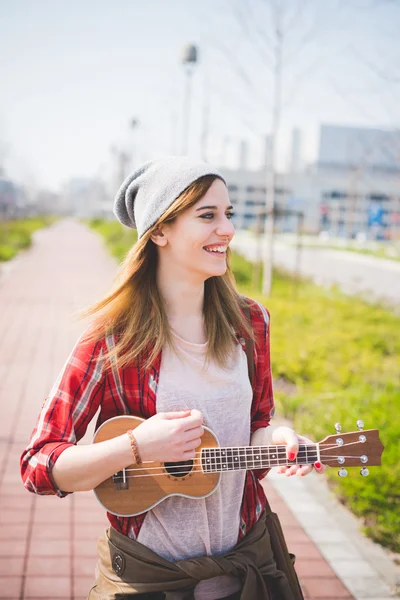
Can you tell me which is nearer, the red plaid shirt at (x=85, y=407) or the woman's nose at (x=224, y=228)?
the red plaid shirt at (x=85, y=407)

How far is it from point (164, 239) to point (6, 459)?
3473 millimetres

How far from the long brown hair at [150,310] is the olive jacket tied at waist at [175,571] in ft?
1.56

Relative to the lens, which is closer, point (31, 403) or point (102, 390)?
point (102, 390)

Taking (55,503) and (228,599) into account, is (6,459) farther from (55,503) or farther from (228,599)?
(228,599)

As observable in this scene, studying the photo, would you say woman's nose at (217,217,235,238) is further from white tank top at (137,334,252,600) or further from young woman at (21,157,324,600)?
white tank top at (137,334,252,600)

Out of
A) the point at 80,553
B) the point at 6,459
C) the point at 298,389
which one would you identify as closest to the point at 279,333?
the point at 298,389

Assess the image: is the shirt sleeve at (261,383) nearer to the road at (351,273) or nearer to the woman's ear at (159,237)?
the woman's ear at (159,237)

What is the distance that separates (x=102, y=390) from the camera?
5.67 ft

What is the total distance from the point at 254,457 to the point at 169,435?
0.90ft

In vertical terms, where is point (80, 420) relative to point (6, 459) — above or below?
above

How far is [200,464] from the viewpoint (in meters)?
1.67

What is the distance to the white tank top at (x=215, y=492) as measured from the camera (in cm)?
169

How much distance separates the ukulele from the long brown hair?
0.20 m

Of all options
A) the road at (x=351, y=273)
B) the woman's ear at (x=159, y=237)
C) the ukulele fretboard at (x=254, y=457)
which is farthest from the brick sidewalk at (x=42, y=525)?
the road at (x=351, y=273)
